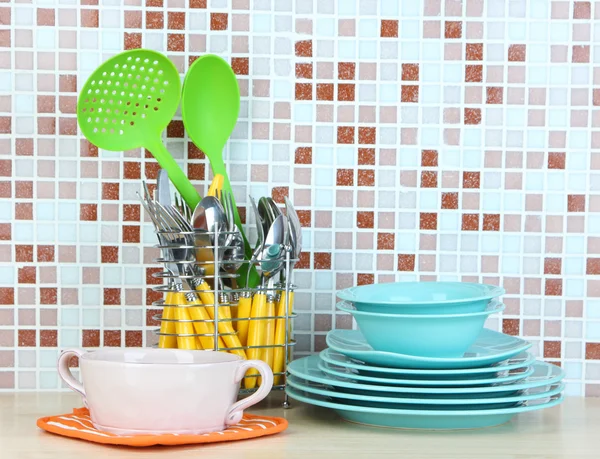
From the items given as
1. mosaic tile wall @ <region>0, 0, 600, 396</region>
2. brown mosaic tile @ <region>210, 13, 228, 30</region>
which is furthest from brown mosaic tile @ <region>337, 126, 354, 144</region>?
brown mosaic tile @ <region>210, 13, 228, 30</region>

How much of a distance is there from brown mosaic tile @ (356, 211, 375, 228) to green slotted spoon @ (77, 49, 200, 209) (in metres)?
0.23

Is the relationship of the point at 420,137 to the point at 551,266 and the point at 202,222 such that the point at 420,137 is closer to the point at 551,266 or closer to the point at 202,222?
the point at 551,266

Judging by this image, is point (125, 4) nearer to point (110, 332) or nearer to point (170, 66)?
point (170, 66)

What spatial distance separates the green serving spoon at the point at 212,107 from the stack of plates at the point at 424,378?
22cm

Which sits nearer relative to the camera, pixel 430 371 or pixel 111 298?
pixel 430 371

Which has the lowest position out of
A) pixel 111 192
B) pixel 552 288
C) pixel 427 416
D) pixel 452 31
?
pixel 427 416

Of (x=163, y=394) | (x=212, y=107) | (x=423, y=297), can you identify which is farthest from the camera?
(x=212, y=107)

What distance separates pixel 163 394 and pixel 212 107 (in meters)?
0.45

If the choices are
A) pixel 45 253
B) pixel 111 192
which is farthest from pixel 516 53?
pixel 45 253

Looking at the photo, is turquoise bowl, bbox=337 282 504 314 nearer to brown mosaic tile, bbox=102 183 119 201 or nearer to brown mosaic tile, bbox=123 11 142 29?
brown mosaic tile, bbox=102 183 119 201

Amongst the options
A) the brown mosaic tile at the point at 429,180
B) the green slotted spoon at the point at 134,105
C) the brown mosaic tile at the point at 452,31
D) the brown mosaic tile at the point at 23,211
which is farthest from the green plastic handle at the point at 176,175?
the brown mosaic tile at the point at 452,31

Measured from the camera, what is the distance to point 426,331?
32.2 inches

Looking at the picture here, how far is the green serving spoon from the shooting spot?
1.01 m

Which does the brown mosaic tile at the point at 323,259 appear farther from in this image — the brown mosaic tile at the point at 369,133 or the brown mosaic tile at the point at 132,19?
the brown mosaic tile at the point at 132,19
